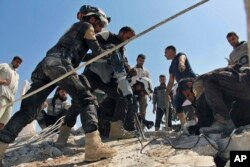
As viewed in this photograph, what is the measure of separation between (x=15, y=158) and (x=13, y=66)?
3.27 m

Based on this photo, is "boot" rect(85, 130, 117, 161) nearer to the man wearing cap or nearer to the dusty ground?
the dusty ground

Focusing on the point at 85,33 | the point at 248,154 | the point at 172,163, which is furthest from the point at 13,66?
the point at 248,154

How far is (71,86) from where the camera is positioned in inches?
161

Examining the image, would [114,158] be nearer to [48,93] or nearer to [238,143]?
[48,93]

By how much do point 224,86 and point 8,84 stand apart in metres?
4.57

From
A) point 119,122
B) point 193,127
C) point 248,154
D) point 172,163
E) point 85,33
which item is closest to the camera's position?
point 248,154

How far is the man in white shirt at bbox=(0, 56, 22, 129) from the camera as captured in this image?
7.14 metres

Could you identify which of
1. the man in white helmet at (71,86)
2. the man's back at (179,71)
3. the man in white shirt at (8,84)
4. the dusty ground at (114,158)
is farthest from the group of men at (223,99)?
the man in white shirt at (8,84)

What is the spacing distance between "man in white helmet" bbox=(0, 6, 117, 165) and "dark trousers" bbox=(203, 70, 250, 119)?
51.9 inches

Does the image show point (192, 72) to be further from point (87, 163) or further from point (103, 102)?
point (87, 163)

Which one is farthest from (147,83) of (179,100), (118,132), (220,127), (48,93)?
(48,93)

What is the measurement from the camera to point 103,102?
19.5 ft

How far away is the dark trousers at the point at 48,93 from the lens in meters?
3.89

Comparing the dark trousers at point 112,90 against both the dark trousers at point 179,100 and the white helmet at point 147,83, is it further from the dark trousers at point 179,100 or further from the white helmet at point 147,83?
the white helmet at point 147,83
